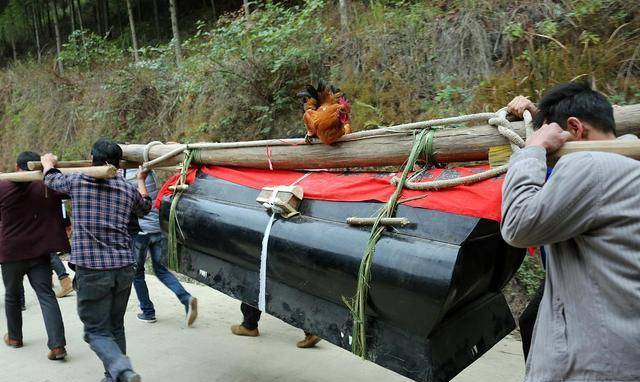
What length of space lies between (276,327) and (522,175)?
3.40 m

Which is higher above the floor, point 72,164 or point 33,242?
point 72,164

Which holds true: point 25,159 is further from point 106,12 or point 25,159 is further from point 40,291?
point 106,12

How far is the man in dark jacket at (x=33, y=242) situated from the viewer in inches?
151

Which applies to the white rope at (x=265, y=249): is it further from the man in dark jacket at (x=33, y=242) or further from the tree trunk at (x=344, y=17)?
the tree trunk at (x=344, y=17)

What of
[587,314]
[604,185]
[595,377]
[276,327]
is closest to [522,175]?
[604,185]

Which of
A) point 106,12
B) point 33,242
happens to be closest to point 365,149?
point 33,242

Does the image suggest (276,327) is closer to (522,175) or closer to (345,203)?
(345,203)

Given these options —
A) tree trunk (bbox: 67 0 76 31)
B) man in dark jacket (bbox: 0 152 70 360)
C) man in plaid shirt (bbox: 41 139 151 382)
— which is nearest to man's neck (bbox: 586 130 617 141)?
man in plaid shirt (bbox: 41 139 151 382)

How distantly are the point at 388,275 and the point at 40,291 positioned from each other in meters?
3.29

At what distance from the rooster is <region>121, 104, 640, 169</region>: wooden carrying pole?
0.08 metres

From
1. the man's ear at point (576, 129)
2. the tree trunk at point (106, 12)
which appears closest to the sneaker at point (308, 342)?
the man's ear at point (576, 129)

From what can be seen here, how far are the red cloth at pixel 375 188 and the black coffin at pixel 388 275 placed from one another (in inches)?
1.7

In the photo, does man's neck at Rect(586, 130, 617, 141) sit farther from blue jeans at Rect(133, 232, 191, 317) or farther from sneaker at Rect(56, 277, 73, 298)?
sneaker at Rect(56, 277, 73, 298)

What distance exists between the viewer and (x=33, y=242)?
152 inches
